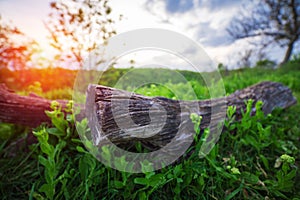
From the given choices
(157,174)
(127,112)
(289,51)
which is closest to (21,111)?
(127,112)

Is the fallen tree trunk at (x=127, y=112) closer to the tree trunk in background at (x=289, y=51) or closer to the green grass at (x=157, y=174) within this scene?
the green grass at (x=157, y=174)

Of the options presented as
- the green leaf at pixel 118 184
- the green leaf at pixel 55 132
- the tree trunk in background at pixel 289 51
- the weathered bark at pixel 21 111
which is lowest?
the green leaf at pixel 118 184

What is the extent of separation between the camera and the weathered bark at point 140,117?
4.65ft

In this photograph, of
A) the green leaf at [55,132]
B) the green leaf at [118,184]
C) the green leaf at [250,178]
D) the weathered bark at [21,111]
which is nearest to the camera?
the green leaf at [118,184]

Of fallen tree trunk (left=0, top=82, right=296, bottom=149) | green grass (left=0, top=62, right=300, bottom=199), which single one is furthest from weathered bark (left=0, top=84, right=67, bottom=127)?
green grass (left=0, top=62, right=300, bottom=199)

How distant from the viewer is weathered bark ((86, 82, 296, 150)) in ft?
4.65

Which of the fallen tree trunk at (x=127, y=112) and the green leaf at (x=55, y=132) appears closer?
the fallen tree trunk at (x=127, y=112)

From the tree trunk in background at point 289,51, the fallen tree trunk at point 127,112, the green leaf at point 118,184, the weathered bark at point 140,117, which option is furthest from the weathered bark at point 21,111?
the tree trunk in background at point 289,51

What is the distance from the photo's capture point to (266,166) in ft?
5.90

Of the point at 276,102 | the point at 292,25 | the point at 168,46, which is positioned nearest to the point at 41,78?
the point at 168,46

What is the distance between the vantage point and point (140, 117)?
151 centimetres

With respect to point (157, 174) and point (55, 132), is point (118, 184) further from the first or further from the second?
point (55, 132)

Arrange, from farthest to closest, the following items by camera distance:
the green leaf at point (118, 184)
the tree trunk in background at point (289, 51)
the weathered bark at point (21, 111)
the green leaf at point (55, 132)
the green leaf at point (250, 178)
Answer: the tree trunk in background at point (289, 51)
the weathered bark at point (21, 111)
the green leaf at point (55, 132)
the green leaf at point (250, 178)
the green leaf at point (118, 184)

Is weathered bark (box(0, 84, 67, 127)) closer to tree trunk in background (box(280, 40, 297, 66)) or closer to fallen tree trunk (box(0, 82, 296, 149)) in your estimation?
fallen tree trunk (box(0, 82, 296, 149))
